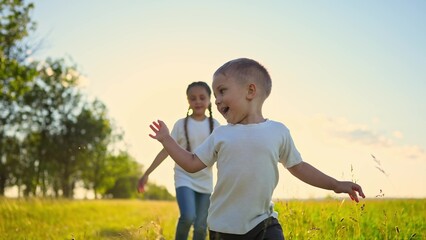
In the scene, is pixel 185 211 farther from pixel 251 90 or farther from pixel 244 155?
pixel 251 90

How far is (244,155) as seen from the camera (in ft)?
12.9

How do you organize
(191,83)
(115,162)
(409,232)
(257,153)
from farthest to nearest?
1. (115,162)
2. (191,83)
3. (409,232)
4. (257,153)

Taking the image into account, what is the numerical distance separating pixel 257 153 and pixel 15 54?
27304 mm

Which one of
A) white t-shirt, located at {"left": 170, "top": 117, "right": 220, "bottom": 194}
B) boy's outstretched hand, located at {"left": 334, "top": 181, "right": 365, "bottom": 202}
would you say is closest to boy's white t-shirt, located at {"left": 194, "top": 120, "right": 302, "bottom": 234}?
boy's outstretched hand, located at {"left": 334, "top": 181, "right": 365, "bottom": 202}

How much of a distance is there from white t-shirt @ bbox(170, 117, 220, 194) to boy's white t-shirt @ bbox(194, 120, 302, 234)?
9.21 feet

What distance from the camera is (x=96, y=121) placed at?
55.0 meters

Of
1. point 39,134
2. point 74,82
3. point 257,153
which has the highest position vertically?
point 74,82


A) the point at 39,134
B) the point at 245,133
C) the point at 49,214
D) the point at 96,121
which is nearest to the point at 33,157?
the point at 39,134

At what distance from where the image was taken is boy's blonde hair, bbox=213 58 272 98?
3928 mm

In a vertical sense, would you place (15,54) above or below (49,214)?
above

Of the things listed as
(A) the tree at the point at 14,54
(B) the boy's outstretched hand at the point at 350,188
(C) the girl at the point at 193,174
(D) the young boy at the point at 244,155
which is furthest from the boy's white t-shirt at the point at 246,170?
(A) the tree at the point at 14,54

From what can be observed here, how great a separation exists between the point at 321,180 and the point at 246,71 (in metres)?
1.00

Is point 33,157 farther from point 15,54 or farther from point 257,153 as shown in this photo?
point 257,153

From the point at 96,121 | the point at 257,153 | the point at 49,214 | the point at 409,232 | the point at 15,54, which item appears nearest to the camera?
the point at 257,153
